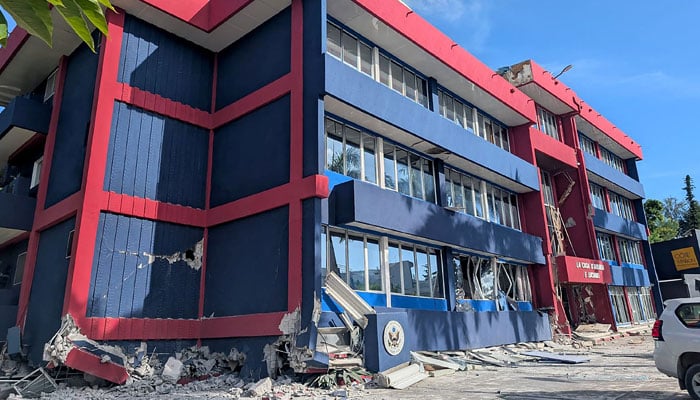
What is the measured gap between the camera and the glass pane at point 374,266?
14.0 metres

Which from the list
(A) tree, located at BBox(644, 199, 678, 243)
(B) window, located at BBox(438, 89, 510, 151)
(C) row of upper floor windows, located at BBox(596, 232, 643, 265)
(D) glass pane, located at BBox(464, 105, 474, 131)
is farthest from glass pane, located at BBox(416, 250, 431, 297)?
(A) tree, located at BBox(644, 199, 678, 243)

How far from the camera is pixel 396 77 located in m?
17.0

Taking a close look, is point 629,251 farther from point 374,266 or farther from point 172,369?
point 172,369

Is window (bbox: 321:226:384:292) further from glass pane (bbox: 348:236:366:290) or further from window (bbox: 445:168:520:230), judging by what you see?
window (bbox: 445:168:520:230)

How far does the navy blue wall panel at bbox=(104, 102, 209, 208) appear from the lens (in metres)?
13.0

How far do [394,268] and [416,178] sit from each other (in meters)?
3.67

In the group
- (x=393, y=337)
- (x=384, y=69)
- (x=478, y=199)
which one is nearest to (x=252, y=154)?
(x=384, y=69)

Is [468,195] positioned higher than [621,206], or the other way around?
[621,206]

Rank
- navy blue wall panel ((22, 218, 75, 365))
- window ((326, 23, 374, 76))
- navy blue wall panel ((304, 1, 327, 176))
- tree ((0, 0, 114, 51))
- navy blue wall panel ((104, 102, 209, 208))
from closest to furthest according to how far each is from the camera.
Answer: tree ((0, 0, 114, 51))
navy blue wall panel ((304, 1, 327, 176))
navy blue wall panel ((22, 218, 75, 365))
navy blue wall panel ((104, 102, 209, 208))
window ((326, 23, 374, 76))

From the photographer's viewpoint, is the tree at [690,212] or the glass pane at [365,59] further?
the tree at [690,212]

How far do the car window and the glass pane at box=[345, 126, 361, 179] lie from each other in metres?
8.77

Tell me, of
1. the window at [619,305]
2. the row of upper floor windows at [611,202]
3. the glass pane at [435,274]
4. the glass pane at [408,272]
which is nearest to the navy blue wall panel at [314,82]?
the glass pane at [408,272]

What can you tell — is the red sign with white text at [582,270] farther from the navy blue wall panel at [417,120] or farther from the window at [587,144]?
the window at [587,144]

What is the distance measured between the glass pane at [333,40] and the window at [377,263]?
554cm
